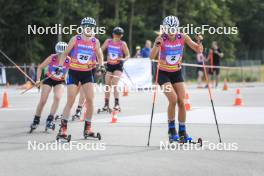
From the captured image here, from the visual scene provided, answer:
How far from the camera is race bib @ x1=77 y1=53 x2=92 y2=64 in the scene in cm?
1204

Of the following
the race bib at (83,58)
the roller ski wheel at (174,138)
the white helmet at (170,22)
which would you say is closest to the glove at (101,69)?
the race bib at (83,58)

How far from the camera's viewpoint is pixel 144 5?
202 ft

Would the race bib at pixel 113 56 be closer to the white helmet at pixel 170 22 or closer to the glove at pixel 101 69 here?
the glove at pixel 101 69

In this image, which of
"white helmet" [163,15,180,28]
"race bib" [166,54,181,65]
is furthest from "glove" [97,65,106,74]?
"white helmet" [163,15,180,28]

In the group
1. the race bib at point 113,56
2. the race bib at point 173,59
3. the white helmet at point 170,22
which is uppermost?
the white helmet at point 170,22

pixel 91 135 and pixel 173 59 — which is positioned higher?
pixel 173 59

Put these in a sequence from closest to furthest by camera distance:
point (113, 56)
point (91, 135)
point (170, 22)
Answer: point (170, 22), point (91, 135), point (113, 56)

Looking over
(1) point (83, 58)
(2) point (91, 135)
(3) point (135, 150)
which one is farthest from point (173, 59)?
(2) point (91, 135)

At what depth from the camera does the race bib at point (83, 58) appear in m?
12.0

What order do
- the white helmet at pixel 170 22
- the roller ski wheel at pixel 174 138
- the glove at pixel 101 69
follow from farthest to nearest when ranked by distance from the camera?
the glove at pixel 101 69, the roller ski wheel at pixel 174 138, the white helmet at pixel 170 22

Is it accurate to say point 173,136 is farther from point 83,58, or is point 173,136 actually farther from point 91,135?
point 83,58

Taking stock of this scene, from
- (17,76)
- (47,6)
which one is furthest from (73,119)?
(47,6)

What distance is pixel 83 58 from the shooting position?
12.1 metres

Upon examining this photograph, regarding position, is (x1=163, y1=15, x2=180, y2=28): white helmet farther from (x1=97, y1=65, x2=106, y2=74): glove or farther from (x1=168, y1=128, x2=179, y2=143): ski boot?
(x1=168, y1=128, x2=179, y2=143): ski boot
